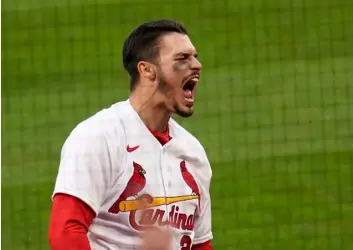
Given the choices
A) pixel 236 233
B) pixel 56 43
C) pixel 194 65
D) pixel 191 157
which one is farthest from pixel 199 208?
pixel 56 43

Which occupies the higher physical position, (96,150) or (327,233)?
(96,150)

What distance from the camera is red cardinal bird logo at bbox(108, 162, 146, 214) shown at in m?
3.48

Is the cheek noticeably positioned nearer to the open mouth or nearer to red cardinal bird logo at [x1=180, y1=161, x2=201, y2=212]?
Result: the open mouth

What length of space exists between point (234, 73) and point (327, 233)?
124cm

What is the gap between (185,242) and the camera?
12.0ft

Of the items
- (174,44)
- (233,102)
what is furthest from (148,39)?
(233,102)

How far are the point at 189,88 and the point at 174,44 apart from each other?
→ 0.59 ft

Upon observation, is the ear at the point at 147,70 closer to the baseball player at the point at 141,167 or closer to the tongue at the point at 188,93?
the baseball player at the point at 141,167

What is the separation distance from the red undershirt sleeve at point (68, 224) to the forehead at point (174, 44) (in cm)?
69

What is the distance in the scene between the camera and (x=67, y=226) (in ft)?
10.6

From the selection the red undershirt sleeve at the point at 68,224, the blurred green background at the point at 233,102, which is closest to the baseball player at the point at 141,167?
the red undershirt sleeve at the point at 68,224

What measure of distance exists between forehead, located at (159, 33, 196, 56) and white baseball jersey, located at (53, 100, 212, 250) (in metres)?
0.25

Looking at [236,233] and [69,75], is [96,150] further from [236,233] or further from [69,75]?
[69,75]

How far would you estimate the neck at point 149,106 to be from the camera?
3.64 meters
